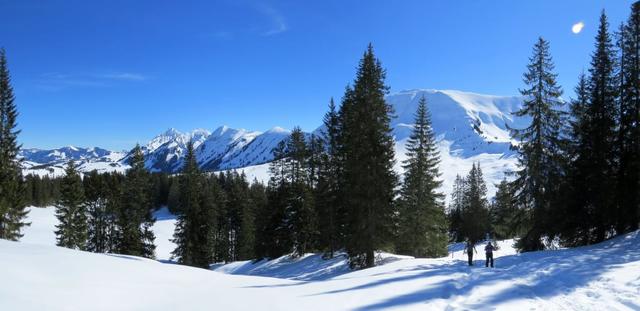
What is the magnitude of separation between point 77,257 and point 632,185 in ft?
93.6

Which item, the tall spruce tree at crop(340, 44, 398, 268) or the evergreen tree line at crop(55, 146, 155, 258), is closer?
the tall spruce tree at crop(340, 44, 398, 268)

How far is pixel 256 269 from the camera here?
1678 inches

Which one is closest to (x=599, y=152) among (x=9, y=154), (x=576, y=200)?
(x=576, y=200)

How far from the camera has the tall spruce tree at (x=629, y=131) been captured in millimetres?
22500

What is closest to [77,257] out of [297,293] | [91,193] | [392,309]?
[297,293]

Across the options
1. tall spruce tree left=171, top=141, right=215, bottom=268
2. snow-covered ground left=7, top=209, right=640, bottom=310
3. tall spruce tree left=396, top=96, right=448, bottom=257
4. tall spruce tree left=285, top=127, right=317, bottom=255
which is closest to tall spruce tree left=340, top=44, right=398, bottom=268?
snow-covered ground left=7, top=209, right=640, bottom=310

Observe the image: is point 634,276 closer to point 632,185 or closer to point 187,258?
point 632,185

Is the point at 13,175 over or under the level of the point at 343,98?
under

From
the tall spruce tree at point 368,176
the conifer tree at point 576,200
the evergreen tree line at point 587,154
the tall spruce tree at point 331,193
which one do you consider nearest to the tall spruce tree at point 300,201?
the tall spruce tree at point 331,193

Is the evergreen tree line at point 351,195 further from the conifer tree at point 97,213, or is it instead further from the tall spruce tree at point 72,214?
the conifer tree at point 97,213

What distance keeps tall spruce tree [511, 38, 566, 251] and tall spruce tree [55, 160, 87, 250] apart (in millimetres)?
45793

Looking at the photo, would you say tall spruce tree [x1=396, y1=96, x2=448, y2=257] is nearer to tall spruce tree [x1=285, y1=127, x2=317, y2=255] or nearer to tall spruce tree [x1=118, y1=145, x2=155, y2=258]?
tall spruce tree [x1=285, y1=127, x2=317, y2=255]

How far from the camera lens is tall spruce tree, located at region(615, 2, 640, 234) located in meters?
22.5

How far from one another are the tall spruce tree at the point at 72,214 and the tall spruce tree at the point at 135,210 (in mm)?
6621
